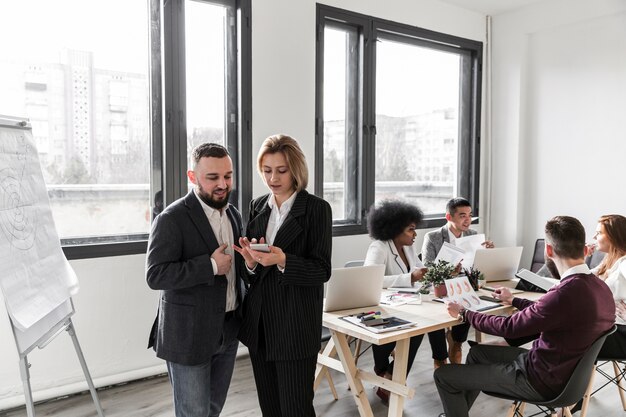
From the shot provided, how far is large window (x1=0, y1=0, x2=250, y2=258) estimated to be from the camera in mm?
3355

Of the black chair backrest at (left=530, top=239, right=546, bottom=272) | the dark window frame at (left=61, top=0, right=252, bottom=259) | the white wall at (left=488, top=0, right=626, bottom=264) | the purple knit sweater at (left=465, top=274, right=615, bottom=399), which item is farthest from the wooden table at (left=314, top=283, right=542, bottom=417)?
the white wall at (left=488, top=0, right=626, bottom=264)

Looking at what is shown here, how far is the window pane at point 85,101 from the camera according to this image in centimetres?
330

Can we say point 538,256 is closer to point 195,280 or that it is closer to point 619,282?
point 619,282

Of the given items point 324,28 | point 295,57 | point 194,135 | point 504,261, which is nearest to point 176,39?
point 194,135

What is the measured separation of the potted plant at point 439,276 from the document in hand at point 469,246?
0.42 metres

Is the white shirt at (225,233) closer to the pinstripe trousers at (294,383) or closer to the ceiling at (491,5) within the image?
the pinstripe trousers at (294,383)

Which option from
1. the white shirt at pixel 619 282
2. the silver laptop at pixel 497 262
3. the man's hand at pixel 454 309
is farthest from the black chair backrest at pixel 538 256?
the man's hand at pixel 454 309

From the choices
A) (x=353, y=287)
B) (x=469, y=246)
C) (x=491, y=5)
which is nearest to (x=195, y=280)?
(x=353, y=287)

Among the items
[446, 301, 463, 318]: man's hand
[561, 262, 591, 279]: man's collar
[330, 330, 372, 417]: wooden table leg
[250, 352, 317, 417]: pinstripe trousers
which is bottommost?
[330, 330, 372, 417]: wooden table leg

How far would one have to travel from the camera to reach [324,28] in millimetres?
4590

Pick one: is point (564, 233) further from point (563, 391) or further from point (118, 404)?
point (118, 404)

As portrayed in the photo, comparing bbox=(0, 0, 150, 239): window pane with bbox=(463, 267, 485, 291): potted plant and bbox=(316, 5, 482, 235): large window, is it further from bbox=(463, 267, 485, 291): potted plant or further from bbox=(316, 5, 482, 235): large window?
bbox=(463, 267, 485, 291): potted plant

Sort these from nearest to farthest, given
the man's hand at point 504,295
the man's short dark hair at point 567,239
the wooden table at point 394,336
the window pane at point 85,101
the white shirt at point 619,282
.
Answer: the man's short dark hair at point 567,239, the wooden table at point 394,336, the man's hand at point 504,295, the white shirt at point 619,282, the window pane at point 85,101

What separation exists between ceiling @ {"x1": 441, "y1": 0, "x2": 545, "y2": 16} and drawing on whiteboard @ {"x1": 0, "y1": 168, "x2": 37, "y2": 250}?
14.6ft
